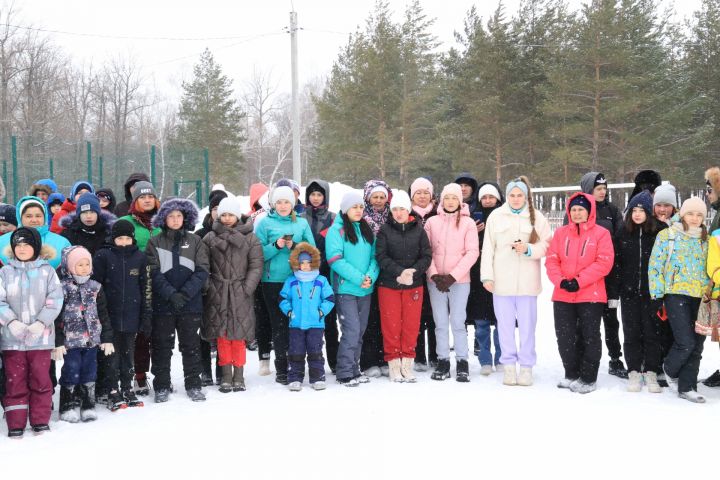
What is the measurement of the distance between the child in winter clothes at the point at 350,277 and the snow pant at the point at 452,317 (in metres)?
0.68

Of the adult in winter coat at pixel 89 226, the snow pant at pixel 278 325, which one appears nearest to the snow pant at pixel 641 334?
the snow pant at pixel 278 325

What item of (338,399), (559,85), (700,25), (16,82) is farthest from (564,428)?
(16,82)

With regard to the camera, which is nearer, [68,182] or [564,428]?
[564,428]

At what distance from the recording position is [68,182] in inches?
845

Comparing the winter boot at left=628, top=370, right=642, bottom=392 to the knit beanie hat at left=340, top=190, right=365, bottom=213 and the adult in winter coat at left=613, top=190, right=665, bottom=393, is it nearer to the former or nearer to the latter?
the adult in winter coat at left=613, top=190, right=665, bottom=393

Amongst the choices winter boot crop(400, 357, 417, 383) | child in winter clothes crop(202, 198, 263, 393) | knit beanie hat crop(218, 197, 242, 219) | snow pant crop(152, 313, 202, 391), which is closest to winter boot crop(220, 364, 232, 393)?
child in winter clothes crop(202, 198, 263, 393)

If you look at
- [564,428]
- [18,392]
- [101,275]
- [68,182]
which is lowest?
[564,428]

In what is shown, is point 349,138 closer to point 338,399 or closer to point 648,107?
point 648,107

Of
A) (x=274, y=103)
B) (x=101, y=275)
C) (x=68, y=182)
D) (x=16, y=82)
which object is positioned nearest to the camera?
(x=101, y=275)

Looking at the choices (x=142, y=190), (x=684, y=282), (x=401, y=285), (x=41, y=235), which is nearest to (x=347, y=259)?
(x=401, y=285)

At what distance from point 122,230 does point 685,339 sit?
15.3 feet

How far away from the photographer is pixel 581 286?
17.9 feet

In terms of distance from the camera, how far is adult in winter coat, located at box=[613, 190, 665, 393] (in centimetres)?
550

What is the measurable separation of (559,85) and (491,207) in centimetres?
1812
